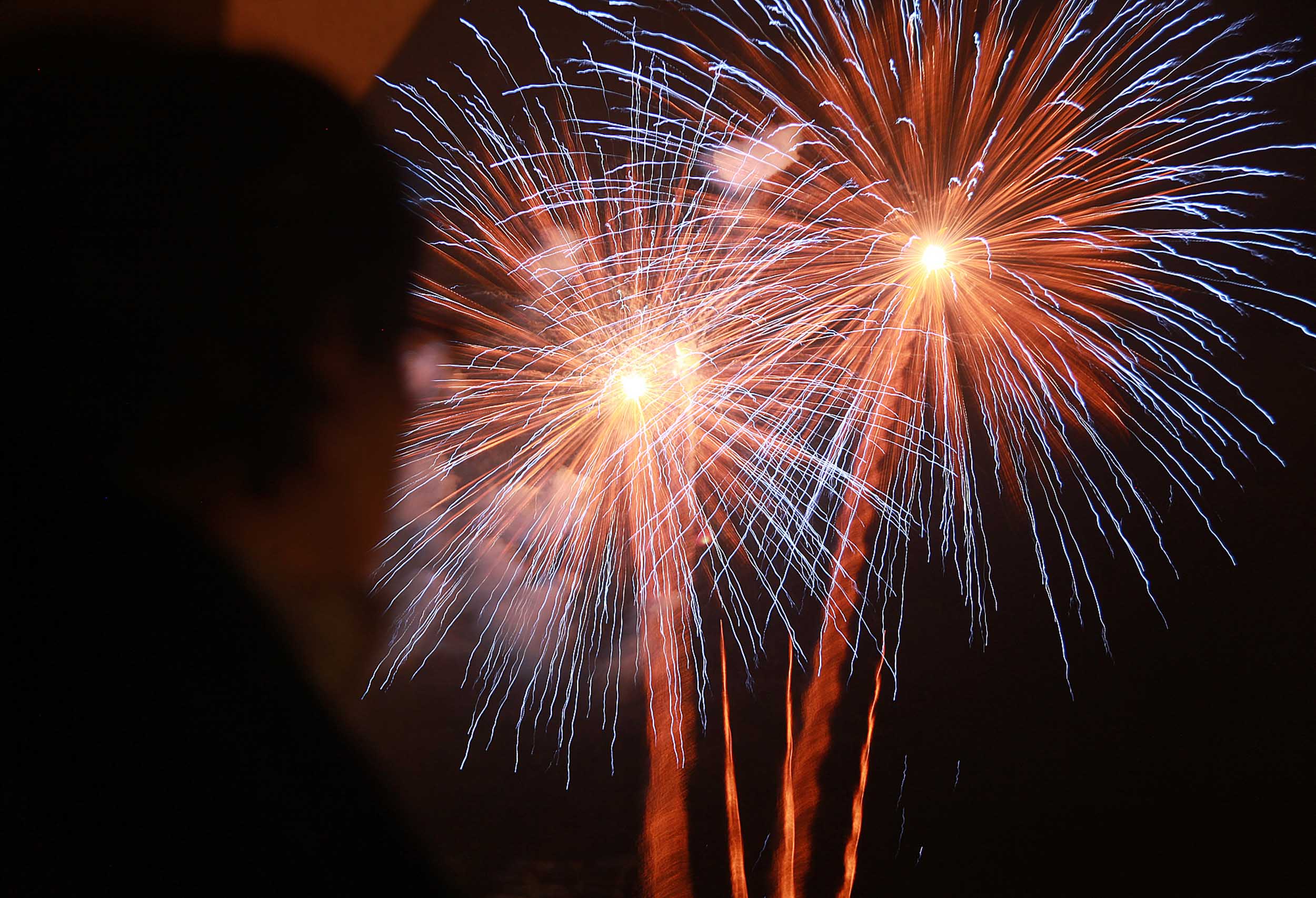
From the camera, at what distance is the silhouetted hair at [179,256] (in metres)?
1.08

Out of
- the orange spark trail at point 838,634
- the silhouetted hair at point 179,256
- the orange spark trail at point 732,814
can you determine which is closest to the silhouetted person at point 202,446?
the silhouetted hair at point 179,256

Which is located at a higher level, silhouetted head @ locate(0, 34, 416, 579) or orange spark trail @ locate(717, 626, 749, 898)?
silhouetted head @ locate(0, 34, 416, 579)

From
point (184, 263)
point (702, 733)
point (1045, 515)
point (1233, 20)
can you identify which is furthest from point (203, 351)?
point (1233, 20)

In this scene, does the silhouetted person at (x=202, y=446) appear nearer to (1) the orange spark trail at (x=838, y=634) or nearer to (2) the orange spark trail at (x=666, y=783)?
(2) the orange spark trail at (x=666, y=783)

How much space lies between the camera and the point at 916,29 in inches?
39.6

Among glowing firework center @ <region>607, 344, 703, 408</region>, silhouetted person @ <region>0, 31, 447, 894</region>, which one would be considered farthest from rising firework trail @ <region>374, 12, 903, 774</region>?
silhouetted person @ <region>0, 31, 447, 894</region>

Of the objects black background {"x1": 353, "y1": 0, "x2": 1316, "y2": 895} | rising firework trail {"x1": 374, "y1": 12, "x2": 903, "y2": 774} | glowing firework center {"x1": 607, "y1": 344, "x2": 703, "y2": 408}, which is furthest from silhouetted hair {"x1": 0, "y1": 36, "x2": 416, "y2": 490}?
black background {"x1": 353, "y1": 0, "x2": 1316, "y2": 895}

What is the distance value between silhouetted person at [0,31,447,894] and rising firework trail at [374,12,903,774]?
4.5 inches

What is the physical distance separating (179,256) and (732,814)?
4.44 feet

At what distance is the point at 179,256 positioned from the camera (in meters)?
1.09

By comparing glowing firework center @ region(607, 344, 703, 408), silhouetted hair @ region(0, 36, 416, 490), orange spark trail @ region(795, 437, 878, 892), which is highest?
silhouetted hair @ region(0, 36, 416, 490)

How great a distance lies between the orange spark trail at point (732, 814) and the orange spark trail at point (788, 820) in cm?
6

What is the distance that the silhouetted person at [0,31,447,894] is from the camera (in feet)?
3.51

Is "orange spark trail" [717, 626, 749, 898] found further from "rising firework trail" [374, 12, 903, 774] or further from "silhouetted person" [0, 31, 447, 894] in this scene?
"silhouetted person" [0, 31, 447, 894]
